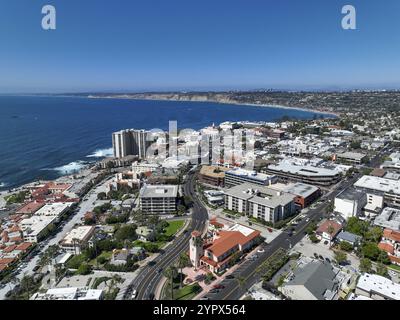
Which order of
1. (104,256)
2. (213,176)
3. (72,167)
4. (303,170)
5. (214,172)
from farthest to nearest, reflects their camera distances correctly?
(72,167) → (214,172) → (303,170) → (213,176) → (104,256)

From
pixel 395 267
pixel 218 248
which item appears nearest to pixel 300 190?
pixel 395 267

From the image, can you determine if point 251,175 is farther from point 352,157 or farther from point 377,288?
point 352,157

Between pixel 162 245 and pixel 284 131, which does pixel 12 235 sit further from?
pixel 284 131

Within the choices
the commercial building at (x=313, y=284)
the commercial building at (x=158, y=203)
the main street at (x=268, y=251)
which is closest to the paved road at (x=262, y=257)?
the main street at (x=268, y=251)

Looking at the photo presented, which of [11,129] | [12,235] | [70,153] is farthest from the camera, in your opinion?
[11,129]

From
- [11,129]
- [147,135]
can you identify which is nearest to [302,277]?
[147,135]

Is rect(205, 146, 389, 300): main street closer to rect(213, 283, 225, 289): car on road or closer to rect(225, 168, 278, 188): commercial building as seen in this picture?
rect(213, 283, 225, 289): car on road
